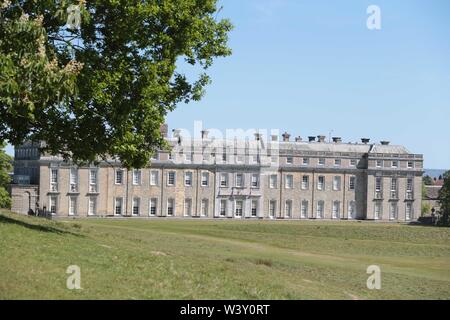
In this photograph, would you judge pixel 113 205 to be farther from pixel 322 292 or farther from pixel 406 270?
pixel 322 292

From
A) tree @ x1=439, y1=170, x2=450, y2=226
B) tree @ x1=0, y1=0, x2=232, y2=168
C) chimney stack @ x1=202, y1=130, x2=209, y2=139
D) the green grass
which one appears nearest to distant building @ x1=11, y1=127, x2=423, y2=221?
chimney stack @ x1=202, y1=130, x2=209, y2=139

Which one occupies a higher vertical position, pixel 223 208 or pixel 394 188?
pixel 394 188

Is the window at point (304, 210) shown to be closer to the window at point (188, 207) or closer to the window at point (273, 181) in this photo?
the window at point (273, 181)

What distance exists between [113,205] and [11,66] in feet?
251

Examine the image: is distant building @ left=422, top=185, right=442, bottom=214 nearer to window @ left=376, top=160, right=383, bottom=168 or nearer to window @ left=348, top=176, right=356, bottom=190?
window @ left=376, top=160, right=383, bottom=168

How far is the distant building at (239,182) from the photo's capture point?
8994 centimetres

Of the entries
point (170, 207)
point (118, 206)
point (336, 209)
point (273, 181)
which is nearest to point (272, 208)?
point (273, 181)

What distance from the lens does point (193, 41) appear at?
28.0 m

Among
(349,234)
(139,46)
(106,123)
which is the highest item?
(139,46)

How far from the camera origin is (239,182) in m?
97.6

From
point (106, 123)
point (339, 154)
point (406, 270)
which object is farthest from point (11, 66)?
point (339, 154)

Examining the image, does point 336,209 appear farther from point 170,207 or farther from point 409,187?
point 170,207

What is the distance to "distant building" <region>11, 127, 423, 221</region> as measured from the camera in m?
89.9
